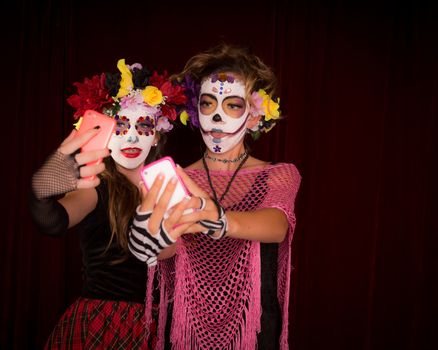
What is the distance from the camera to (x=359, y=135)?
270cm

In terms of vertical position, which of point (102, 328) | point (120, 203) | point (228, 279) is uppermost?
point (120, 203)

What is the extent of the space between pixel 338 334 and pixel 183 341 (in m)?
1.41

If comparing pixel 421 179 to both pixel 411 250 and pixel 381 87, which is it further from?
pixel 381 87

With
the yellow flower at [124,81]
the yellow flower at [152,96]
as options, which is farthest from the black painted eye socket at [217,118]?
the yellow flower at [124,81]

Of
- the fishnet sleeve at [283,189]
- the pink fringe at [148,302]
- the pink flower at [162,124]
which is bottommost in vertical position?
the pink fringe at [148,302]

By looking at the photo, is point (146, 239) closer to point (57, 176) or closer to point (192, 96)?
point (57, 176)

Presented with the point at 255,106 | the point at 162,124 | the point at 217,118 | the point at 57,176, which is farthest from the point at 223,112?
the point at 57,176

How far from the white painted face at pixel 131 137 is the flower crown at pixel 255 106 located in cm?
19

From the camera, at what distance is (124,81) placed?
6.24 ft

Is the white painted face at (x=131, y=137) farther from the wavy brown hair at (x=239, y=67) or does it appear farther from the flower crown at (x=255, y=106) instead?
the wavy brown hair at (x=239, y=67)

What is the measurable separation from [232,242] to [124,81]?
33.4 inches

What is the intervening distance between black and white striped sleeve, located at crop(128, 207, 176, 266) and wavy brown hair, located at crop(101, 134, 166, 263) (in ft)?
1.50

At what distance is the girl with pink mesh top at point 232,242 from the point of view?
161 centimetres

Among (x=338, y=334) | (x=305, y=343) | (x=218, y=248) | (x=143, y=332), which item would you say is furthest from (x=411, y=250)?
(x=143, y=332)
